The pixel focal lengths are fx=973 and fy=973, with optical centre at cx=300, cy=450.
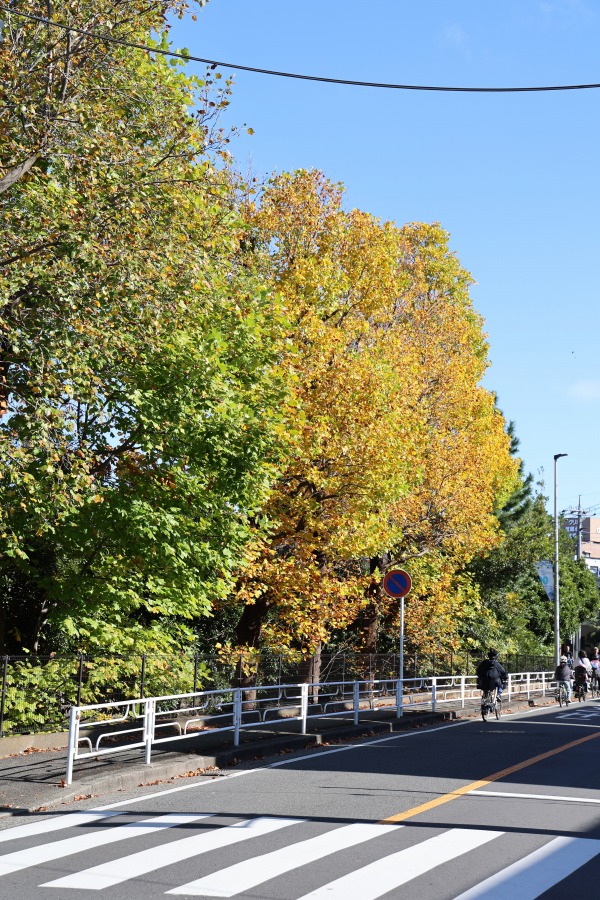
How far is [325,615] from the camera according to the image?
76.1 ft

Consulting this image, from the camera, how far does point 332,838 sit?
29.1ft

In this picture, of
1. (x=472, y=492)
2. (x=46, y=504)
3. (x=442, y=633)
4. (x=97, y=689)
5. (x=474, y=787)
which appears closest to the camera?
(x=474, y=787)

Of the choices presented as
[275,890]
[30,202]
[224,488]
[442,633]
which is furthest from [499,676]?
[275,890]

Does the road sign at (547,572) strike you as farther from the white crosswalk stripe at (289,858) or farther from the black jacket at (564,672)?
the white crosswalk stripe at (289,858)

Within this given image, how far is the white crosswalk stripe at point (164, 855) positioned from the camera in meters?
7.21

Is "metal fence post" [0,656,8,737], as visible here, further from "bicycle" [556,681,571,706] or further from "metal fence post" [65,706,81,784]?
"bicycle" [556,681,571,706]

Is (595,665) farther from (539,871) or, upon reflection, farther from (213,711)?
(539,871)

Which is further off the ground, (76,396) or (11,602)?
(76,396)

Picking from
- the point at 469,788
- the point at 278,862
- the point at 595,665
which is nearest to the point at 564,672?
the point at 595,665

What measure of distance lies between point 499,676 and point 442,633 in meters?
8.53

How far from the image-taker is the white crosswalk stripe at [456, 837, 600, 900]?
22.7 ft

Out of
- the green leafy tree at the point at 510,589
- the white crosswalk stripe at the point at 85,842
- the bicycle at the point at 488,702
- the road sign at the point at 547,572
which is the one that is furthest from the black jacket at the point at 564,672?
the white crosswalk stripe at the point at 85,842

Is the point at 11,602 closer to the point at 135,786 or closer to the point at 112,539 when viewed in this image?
the point at 112,539

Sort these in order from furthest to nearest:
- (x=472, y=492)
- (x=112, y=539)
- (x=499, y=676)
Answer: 1. (x=472, y=492)
2. (x=499, y=676)
3. (x=112, y=539)
